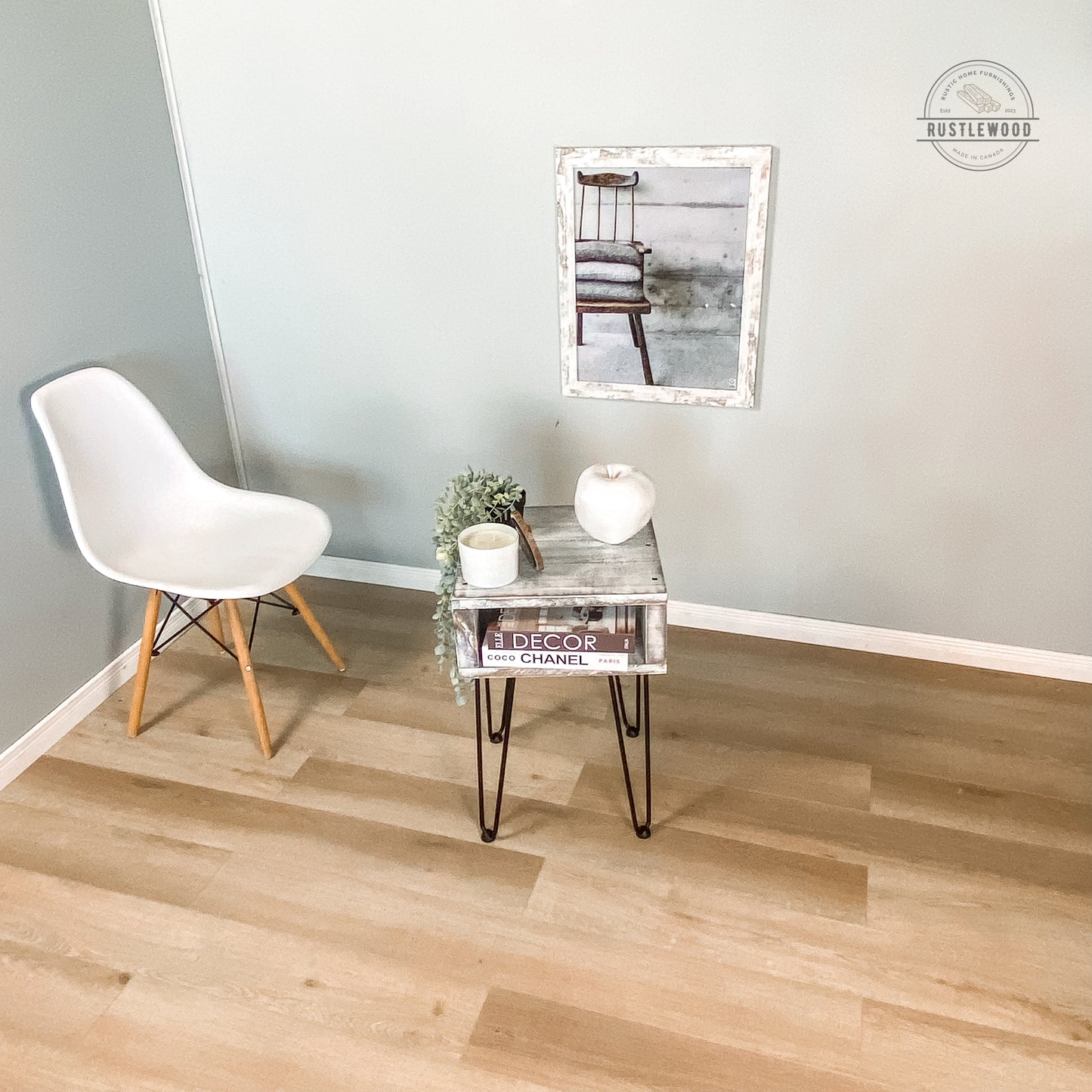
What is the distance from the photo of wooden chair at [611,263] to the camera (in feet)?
7.14

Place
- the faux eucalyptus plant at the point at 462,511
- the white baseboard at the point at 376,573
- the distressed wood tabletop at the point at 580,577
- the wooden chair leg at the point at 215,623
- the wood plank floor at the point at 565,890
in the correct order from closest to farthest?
the wood plank floor at the point at 565,890 < the distressed wood tabletop at the point at 580,577 < the faux eucalyptus plant at the point at 462,511 < the wooden chair leg at the point at 215,623 < the white baseboard at the point at 376,573

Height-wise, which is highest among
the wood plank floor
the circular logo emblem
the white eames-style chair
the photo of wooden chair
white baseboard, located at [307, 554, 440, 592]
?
the circular logo emblem

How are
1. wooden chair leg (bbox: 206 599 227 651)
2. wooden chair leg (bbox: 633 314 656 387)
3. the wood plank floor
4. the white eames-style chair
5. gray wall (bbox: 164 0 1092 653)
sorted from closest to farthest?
the wood plank floor < gray wall (bbox: 164 0 1092 653) < the white eames-style chair < wooden chair leg (bbox: 633 314 656 387) < wooden chair leg (bbox: 206 599 227 651)

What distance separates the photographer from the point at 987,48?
1858 mm

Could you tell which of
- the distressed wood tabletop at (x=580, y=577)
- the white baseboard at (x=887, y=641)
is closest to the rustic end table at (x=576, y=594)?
the distressed wood tabletop at (x=580, y=577)

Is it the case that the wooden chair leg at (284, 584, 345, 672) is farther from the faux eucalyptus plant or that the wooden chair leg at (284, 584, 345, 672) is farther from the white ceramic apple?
the white ceramic apple

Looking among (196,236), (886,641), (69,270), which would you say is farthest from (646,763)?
(196,236)

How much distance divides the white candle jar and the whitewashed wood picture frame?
772 mm

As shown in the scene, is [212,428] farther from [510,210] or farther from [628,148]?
[628,148]

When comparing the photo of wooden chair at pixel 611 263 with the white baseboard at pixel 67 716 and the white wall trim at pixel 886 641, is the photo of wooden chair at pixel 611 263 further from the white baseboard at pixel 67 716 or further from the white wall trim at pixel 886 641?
the white baseboard at pixel 67 716

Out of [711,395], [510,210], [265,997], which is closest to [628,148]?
[510,210]

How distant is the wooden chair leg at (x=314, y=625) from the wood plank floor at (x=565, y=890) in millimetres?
64

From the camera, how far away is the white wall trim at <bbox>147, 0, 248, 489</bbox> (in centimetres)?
236

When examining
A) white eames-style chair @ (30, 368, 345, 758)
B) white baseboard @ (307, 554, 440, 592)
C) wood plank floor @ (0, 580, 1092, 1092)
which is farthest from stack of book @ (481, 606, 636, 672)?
white baseboard @ (307, 554, 440, 592)
